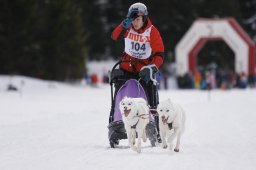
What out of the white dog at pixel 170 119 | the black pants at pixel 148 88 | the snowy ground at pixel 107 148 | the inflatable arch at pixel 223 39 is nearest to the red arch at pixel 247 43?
the inflatable arch at pixel 223 39

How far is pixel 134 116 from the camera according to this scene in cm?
687

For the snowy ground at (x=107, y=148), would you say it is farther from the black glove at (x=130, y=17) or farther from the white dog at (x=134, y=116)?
the black glove at (x=130, y=17)

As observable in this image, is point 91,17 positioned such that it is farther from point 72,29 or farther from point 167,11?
point 72,29

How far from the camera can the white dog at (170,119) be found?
6711mm

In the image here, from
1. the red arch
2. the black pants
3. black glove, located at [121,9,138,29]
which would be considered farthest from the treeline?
black glove, located at [121,9,138,29]

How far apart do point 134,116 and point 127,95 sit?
849 millimetres

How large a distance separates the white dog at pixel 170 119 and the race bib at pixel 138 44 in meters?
1.18

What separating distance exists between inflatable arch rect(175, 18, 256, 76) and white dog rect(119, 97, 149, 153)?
31065 millimetres

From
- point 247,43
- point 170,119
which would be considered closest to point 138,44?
point 170,119

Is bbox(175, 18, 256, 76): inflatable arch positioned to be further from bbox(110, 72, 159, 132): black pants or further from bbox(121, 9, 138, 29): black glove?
bbox(121, 9, 138, 29): black glove

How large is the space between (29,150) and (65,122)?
5.37 m

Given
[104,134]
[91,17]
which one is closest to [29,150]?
[104,134]

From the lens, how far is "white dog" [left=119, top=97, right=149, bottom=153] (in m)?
6.80

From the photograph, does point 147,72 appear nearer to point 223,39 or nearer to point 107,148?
point 107,148
